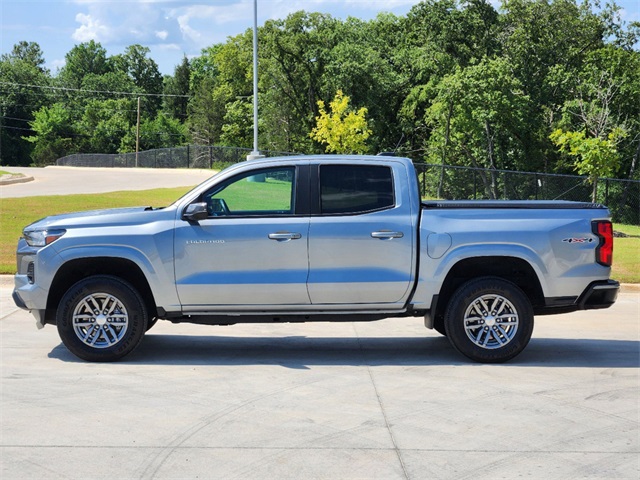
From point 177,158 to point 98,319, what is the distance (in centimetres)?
6000

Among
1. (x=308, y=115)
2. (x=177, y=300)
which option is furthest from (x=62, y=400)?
(x=308, y=115)

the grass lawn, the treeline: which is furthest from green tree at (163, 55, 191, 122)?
the grass lawn

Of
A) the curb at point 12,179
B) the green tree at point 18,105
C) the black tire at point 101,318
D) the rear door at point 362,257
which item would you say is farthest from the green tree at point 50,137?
the rear door at point 362,257

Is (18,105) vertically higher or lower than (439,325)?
higher

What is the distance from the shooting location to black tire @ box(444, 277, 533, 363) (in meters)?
8.52

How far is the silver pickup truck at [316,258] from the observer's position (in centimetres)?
849

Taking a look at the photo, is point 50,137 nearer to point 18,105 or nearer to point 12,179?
point 18,105

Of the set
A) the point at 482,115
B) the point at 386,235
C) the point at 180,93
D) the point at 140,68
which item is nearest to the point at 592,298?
the point at 386,235

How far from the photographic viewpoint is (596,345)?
980 cm

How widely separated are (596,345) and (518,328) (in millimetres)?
1720

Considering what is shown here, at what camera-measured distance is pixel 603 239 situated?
28.3 feet

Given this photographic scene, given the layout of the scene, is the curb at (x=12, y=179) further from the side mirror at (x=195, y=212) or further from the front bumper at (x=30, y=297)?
the side mirror at (x=195, y=212)

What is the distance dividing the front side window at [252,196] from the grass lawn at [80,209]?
0.10 m

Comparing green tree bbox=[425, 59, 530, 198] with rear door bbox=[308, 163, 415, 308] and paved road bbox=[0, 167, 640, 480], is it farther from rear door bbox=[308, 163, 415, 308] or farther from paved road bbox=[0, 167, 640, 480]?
rear door bbox=[308, 163, 415, 308]
